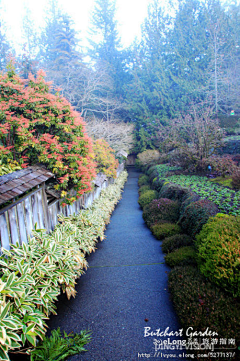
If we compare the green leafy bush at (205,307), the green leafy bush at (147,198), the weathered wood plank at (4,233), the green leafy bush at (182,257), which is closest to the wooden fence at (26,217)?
the weathered wood plank at (4,233)

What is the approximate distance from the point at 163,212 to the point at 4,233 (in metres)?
4.56

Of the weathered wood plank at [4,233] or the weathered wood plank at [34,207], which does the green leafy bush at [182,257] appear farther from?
the weathered wood plank at [4,233]

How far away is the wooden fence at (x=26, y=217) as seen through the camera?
284 cm

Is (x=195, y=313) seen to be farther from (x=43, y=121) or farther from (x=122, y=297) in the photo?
(x=43, y=121)

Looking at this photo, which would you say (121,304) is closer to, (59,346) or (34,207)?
(59,346)

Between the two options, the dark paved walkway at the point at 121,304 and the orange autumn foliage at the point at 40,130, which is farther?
the orange autumn foliage at the point at 40,130

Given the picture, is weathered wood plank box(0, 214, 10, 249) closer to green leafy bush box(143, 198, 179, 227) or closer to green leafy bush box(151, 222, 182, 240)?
green leafy bush box(151, 222, 182, 240)

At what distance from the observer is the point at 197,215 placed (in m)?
4.40

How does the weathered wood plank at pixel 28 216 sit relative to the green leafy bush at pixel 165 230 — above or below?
above

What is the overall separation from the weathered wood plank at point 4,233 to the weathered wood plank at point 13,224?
10 centimetres

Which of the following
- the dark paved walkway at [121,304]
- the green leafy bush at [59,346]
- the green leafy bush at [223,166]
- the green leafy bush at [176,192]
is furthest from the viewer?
the green leafy bush at [223,166]

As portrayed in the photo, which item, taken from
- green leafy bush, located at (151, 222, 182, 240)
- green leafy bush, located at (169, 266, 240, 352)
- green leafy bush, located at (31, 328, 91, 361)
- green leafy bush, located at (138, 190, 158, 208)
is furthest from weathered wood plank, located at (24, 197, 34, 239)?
green leafy bush, located at (138, 190, 158, 208)

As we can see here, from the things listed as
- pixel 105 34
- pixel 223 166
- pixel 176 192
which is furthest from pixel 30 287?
pixel 105 34

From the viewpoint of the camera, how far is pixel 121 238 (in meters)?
5.92
